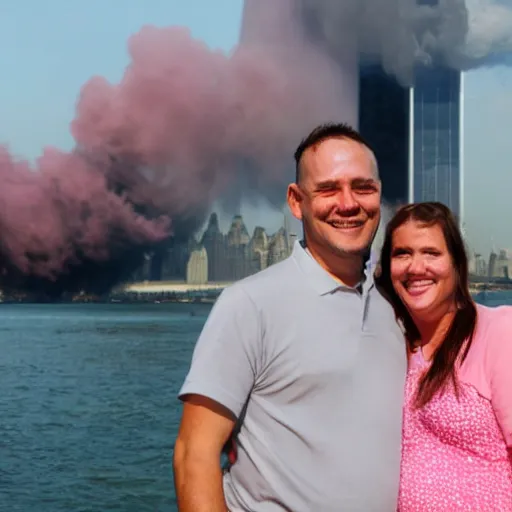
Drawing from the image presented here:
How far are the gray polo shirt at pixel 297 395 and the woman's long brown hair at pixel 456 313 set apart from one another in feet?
0.37

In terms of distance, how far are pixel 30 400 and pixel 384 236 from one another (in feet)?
A: 50.7

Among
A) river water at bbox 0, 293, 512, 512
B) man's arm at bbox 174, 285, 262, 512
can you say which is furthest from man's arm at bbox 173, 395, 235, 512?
river water at bbox 0, 293, 512, 512

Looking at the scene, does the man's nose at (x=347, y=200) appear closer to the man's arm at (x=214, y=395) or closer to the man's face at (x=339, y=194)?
the man's face at (x=339, y=194)

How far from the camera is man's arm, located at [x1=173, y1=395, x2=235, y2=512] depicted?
3.08 feet

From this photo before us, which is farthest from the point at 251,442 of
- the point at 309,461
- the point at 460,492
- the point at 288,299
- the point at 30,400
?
the point at 30,400

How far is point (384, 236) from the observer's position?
A: 1228mm

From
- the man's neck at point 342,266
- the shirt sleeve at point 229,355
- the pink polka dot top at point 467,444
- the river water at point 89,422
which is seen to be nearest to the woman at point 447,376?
the pink polka dot top at point 467,444

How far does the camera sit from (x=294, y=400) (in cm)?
97

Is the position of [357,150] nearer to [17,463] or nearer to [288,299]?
[288,299]

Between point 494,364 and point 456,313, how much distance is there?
0.11m

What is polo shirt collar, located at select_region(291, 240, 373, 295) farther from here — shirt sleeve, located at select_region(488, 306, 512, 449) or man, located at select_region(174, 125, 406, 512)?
shirt sleeve, located at select_region(488, 306, 512, 449)

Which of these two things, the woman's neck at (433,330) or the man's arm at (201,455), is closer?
the man's arm at (201,455)

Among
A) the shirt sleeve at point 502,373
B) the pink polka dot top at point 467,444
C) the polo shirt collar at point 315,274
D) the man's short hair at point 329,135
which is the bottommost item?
the pink polka dot top at point 467,444

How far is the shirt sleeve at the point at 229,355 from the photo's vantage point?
0.94 m
